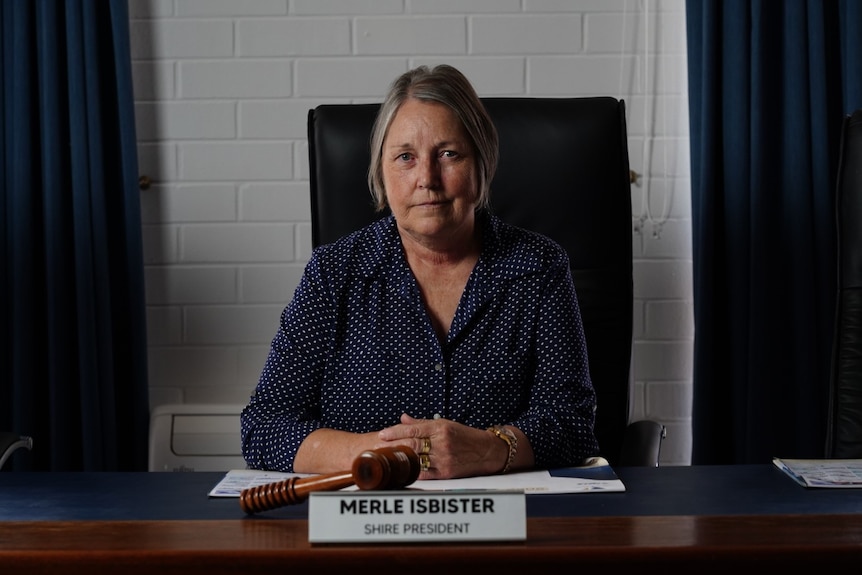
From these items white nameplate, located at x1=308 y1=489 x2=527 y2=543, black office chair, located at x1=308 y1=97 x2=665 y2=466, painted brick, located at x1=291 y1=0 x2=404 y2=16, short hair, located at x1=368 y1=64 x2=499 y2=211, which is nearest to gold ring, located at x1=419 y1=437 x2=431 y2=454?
white nameplate, located at x1=308 y1=489 x2=527 y2=543

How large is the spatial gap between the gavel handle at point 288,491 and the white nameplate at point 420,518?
84 millimetres

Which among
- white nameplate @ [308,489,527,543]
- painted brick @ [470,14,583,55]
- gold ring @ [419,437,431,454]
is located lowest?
gold ring @ [419,437,431,454]

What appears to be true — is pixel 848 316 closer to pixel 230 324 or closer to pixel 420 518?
pixel 420 518

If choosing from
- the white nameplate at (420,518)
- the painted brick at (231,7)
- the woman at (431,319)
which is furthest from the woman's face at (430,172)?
the painted brick at (231,7)

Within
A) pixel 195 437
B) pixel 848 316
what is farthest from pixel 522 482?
pixel 195 437

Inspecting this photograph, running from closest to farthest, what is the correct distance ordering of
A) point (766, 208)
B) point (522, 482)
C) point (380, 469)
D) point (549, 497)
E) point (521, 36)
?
point (380, 469)
point (549, 497)
point (522, 482)
point (766, 208)
point (521, 36)

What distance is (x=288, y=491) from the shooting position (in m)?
1.08

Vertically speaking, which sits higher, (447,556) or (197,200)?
(197,200)

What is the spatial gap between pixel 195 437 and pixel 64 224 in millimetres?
606

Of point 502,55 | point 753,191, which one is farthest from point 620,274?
point 502,55

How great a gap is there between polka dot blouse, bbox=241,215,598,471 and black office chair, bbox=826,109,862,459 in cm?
41

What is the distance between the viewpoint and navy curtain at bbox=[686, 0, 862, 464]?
243cm

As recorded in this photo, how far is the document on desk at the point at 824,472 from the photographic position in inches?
49.4

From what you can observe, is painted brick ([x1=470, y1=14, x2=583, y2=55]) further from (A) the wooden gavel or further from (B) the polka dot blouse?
(A) the wooden gavel
